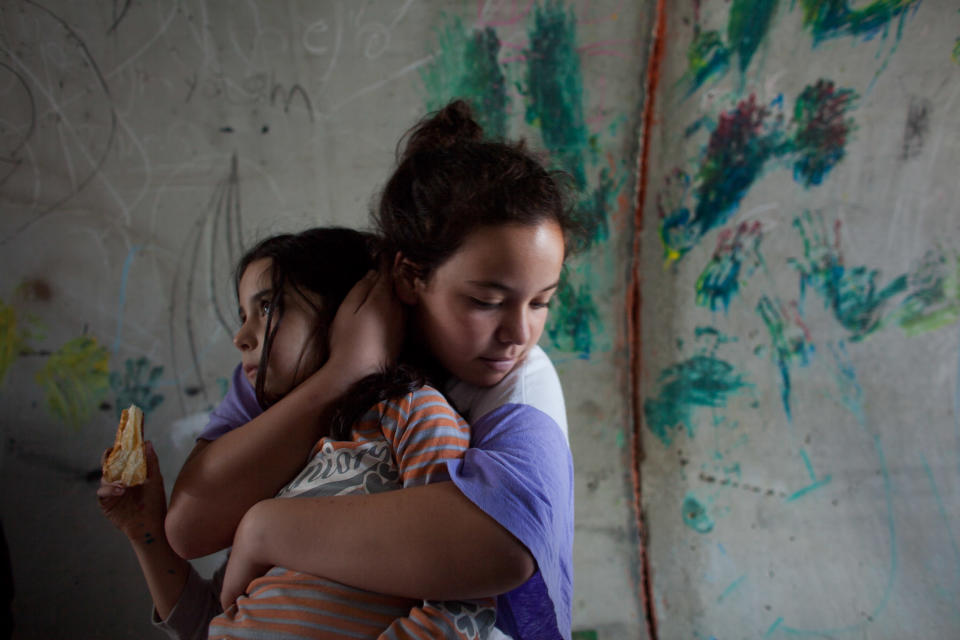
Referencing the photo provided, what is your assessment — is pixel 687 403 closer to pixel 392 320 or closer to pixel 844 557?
pixel 844 557

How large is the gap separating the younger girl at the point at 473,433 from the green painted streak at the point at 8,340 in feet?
3.94

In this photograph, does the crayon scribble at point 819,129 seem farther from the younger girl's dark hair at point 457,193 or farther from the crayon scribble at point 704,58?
the younger girl's dark hair at point 457,193

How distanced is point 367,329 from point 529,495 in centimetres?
39

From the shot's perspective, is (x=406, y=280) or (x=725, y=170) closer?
(x=406, y=280)

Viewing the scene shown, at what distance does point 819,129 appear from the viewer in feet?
4.99

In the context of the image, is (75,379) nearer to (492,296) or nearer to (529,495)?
(492,296)

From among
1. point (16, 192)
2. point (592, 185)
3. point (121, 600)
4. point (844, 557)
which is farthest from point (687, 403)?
point (16, 192)

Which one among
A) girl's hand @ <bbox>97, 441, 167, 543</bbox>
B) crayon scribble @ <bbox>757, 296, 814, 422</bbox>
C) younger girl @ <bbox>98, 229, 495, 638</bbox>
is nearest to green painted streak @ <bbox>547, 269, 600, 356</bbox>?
crayon scribble @ <bbox>757, 296, 814, 422</bbox>

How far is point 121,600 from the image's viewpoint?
183cm

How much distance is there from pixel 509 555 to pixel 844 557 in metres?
1.32

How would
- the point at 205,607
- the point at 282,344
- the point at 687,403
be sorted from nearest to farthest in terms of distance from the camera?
the point at 282,344, the point at 205,607, the point at 687,403

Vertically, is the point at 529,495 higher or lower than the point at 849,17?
lower

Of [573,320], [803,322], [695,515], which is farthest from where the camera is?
[573,320]

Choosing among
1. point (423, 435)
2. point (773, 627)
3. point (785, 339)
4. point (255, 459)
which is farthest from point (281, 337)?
point (773, 627)
